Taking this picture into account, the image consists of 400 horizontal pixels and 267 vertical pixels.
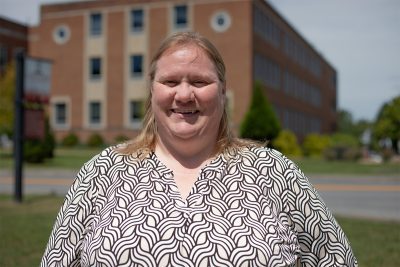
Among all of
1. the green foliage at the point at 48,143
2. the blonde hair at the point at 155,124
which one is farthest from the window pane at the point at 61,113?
the blonde hair at the point at 155,124

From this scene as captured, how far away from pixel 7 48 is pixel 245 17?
22317 mm

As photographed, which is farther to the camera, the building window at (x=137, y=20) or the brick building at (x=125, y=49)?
the building window at (x=137, y=20)

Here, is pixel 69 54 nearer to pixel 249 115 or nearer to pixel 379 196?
pixel 249 115

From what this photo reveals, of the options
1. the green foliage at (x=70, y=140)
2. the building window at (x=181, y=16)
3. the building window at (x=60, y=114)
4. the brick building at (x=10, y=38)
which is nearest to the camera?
the building window at (x=181, y=16)

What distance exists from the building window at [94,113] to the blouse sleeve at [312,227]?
40.9 metres

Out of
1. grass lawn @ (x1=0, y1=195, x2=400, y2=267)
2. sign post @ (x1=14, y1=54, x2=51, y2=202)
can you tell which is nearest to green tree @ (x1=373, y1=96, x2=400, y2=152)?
grass lawn @ (x1=0, y1=195, x2=400, y2=267)

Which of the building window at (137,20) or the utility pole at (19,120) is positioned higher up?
the building window at (137,20)

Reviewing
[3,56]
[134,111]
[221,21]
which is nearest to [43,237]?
[221,21]

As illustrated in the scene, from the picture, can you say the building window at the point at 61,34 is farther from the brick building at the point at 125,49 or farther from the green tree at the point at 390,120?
the green tree at the point at 390,120

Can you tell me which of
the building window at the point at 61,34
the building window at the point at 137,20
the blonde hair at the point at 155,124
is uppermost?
the building window at the point at 137,20

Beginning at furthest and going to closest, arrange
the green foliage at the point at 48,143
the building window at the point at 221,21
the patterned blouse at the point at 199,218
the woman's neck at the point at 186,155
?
the building window at the point at 221,21 < the green foliage at the point at 48,143 < the woman's neck at the point at 186,155 < the patterned blouse at the point at 199,218

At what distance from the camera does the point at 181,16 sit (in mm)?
40219

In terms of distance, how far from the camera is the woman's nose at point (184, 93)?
2.45 meters

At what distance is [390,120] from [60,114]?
34.5 meters
